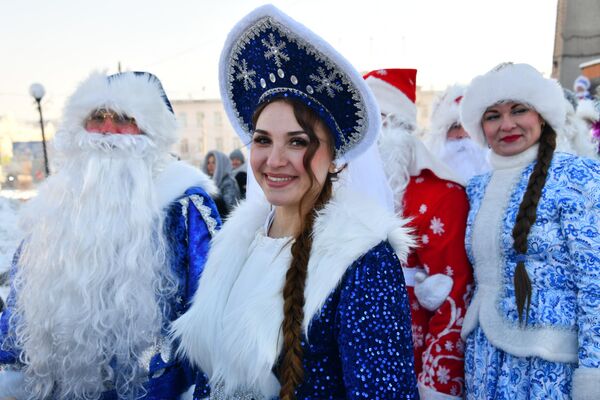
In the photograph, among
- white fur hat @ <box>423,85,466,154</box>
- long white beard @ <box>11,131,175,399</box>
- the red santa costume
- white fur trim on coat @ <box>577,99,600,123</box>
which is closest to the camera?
long white beard @ <box>11,131,175,399</box>

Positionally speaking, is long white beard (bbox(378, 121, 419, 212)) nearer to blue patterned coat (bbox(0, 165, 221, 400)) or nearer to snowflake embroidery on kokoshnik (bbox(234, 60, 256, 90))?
blue patterned coat (bbox(0, 165, 221, 400))

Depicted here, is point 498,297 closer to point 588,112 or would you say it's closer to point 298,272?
point 298,272

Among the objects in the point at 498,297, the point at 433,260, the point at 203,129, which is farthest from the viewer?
the point at 203,129

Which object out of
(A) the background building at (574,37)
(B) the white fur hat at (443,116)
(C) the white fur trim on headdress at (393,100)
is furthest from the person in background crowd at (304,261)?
(A) the background building at (574,37)

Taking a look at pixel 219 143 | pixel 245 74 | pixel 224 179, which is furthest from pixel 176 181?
pixel 219 143

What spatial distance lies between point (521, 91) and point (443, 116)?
1.56 metres

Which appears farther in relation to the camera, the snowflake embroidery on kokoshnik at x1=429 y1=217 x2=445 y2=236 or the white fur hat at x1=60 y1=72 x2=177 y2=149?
the white fur hat at x1=60 y1=72 x2=177 y2=149

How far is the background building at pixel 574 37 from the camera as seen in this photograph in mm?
6492

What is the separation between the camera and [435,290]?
2.35 meters

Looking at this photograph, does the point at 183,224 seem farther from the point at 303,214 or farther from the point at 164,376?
the point at 303,214

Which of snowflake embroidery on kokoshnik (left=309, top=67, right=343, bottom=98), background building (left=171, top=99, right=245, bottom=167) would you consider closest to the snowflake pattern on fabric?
snowflake embroidery on kokoshnik (left=309, top=67, right=343, bottom=98)

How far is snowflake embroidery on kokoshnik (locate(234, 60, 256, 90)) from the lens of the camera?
1643 millimetres

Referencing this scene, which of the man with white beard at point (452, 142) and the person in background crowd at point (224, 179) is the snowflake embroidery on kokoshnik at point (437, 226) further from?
the person in background crowd at point (224, 179)

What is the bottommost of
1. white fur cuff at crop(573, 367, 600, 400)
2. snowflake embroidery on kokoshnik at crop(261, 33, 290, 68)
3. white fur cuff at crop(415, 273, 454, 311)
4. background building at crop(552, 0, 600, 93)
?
white fur cuff at crop(573, 367, 600, 400)
